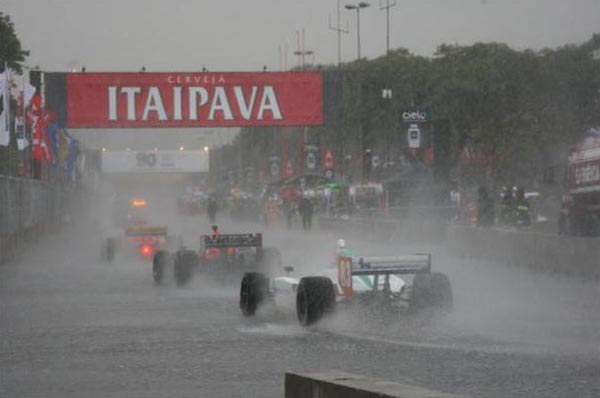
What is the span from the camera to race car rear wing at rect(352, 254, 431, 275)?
19.1 metres

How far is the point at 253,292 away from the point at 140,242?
2048cm

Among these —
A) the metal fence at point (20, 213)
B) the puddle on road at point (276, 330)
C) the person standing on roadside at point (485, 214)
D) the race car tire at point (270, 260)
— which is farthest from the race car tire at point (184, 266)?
the person standing on roadside at point (485, 214)

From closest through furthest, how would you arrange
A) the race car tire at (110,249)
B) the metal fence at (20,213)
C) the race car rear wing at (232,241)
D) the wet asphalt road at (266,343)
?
1. the wet asphalt road at (266,343)
2. the race car rear wing at (232,241)
3. the metal fence at (20,213)
4. the race car tire at (110,249)

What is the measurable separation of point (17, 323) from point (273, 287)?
399 cm

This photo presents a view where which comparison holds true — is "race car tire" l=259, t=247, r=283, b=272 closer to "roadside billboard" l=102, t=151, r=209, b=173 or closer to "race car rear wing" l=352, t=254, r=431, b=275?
"race car rear wing" l=352, t=254, r=431, b=275

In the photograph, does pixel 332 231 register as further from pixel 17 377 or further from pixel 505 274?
pixel 17 377

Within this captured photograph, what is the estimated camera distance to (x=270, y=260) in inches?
1133

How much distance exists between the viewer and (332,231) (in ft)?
→ 196

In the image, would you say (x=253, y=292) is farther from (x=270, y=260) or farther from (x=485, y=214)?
(x=485, y=214)

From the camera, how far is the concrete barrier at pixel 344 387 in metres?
7.75

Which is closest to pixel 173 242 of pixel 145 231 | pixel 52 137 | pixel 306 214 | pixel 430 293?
pixel 145 231

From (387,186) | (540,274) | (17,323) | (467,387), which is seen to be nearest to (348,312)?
(17,323)

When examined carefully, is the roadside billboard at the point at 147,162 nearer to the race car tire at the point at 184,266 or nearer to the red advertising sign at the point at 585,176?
the red advertising sign at the point at 585,176

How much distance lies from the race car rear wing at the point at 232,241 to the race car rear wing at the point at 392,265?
9.70 m
